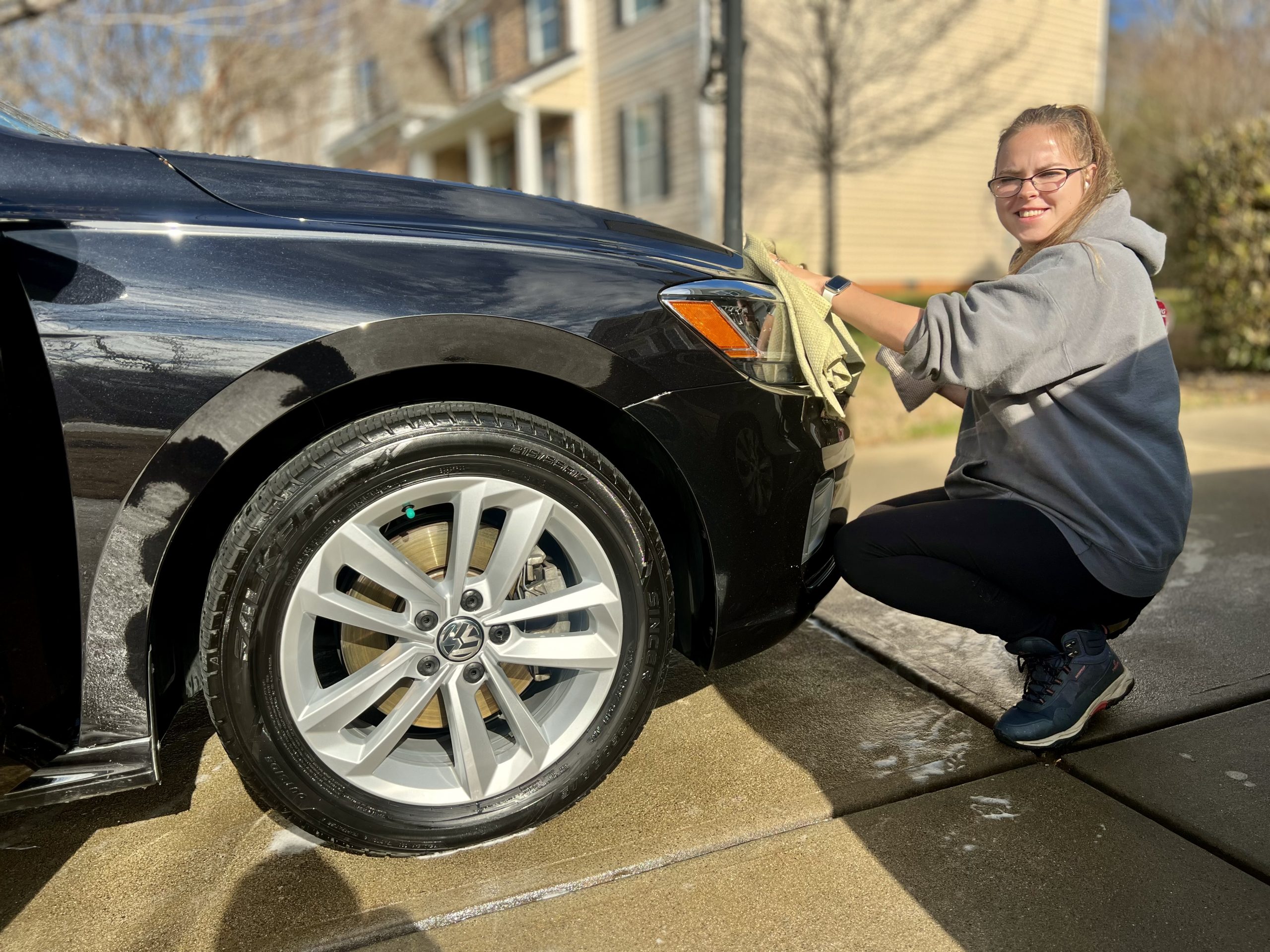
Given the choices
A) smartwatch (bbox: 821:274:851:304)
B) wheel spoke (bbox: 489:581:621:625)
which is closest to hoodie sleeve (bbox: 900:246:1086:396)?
smartwatch (bbox: 821:274:851:304)

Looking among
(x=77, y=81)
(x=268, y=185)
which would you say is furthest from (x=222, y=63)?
(x=268, y=185)

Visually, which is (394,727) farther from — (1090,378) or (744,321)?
(1090,378)

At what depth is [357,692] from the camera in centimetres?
172

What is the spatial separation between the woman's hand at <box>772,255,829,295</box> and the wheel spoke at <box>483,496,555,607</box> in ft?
2.71

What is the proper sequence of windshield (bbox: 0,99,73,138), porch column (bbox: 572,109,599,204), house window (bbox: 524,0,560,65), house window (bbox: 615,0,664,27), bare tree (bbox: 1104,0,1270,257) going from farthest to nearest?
1. bare tree (bbox: 1104,0,1270,257)
2. house window (bbox: 524,0,560,65)
3. porch column (bbox: 572,109,599,204)
4. house window (bbox: 615,0,664,27)
5. windshield (bbox: 0,99,73,138)

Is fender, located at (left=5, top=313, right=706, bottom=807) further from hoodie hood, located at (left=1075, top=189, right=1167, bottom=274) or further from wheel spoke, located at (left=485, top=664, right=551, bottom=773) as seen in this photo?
hoodie hood, located at (left=1075, top=189, right=1167, bottom=274)

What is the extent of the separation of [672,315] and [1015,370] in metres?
0.75

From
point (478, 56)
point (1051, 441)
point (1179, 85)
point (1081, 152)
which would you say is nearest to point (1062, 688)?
point (1051, 441)

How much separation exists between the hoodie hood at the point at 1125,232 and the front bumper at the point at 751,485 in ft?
2.30

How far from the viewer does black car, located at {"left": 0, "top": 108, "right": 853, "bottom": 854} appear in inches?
59.5

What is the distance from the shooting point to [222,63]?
8617mm

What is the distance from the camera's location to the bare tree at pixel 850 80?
11625 mm

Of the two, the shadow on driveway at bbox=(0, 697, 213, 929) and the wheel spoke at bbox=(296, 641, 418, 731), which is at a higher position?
the wheel spoke at bbox=(296, 641, 418, 731)

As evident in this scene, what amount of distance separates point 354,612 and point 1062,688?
1566 mm
